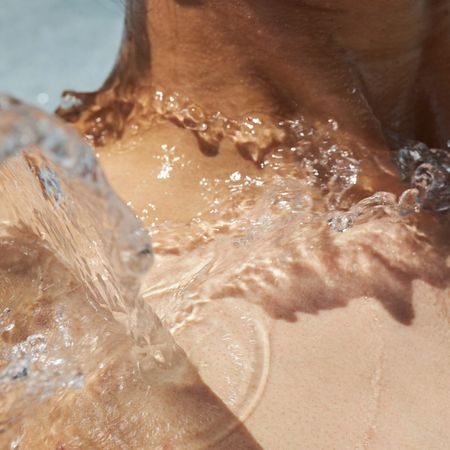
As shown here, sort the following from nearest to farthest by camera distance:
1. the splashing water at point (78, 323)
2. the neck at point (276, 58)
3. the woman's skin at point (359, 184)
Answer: the splashing water at point (78, 323)
the woman's skin at point (359, 184)
the neck at point (276, 58)

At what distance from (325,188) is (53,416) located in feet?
1.77

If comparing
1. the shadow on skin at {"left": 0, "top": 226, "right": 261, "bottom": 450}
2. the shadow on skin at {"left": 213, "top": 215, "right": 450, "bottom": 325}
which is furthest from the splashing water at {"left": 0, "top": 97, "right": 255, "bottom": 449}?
the shadow on skin at {"left": 213, "top": 215, "right": 450, "bottom": 325}

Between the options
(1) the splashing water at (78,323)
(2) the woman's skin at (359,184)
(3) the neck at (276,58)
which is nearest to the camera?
(1) the splashing water at (78,323)

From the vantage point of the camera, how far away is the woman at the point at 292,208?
110 centimetres

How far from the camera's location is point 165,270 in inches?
50.0

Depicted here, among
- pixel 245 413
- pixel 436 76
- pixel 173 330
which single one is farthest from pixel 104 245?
pixel 436 76

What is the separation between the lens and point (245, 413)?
42.4 inches

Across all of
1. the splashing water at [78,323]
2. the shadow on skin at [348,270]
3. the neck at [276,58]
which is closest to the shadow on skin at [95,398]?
the splashing water at [78,323]

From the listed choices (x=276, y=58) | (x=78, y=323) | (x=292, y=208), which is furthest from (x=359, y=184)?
(x=78, y=323)

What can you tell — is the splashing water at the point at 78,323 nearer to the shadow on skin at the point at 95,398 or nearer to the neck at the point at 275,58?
the shadow on skin at the point at 95,398

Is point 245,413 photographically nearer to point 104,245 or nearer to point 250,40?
point 104,245

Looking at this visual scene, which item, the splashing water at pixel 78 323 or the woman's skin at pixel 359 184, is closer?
the splashing water at pixel 78 323

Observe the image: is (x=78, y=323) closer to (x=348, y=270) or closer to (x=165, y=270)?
(x=165, y=270)

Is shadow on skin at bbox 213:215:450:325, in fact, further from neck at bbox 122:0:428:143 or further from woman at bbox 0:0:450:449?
neck at bbox 122:0:428:143
